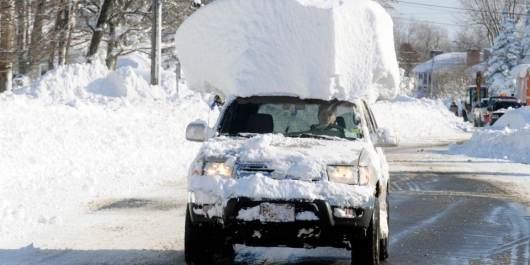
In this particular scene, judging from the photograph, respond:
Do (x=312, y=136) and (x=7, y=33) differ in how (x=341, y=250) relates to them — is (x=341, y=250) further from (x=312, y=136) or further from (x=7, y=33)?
(x=7, y=33)

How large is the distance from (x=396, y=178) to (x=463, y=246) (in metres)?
9.55

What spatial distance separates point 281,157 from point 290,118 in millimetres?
1496

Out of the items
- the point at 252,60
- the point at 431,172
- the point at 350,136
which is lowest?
the point at 431,172

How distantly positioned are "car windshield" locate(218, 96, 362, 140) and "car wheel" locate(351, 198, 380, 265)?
122 cm

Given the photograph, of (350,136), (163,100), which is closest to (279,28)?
(350,136)

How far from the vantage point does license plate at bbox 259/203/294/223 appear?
805 cm

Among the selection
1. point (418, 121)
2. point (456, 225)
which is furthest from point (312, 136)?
point (418, 121)

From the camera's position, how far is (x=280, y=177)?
8.21 meters

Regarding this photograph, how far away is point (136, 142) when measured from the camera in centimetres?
2227

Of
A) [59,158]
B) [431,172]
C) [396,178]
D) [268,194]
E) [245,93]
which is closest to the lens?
[268,194]

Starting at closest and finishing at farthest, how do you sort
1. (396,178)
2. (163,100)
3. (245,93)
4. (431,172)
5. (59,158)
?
(245,93), (59,158), (396,178), (431,172), (163,100)

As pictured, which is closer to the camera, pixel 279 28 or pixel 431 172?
pixel 279 28

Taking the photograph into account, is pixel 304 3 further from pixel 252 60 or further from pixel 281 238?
pixel 281 238

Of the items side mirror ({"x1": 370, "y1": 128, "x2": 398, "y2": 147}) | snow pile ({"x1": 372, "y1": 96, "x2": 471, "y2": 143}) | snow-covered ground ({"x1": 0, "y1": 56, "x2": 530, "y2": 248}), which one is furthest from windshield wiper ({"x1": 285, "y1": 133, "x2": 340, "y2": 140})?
snow pile ({"x1": 372, "y1": 96, "x2": 471, "y2": 143})
